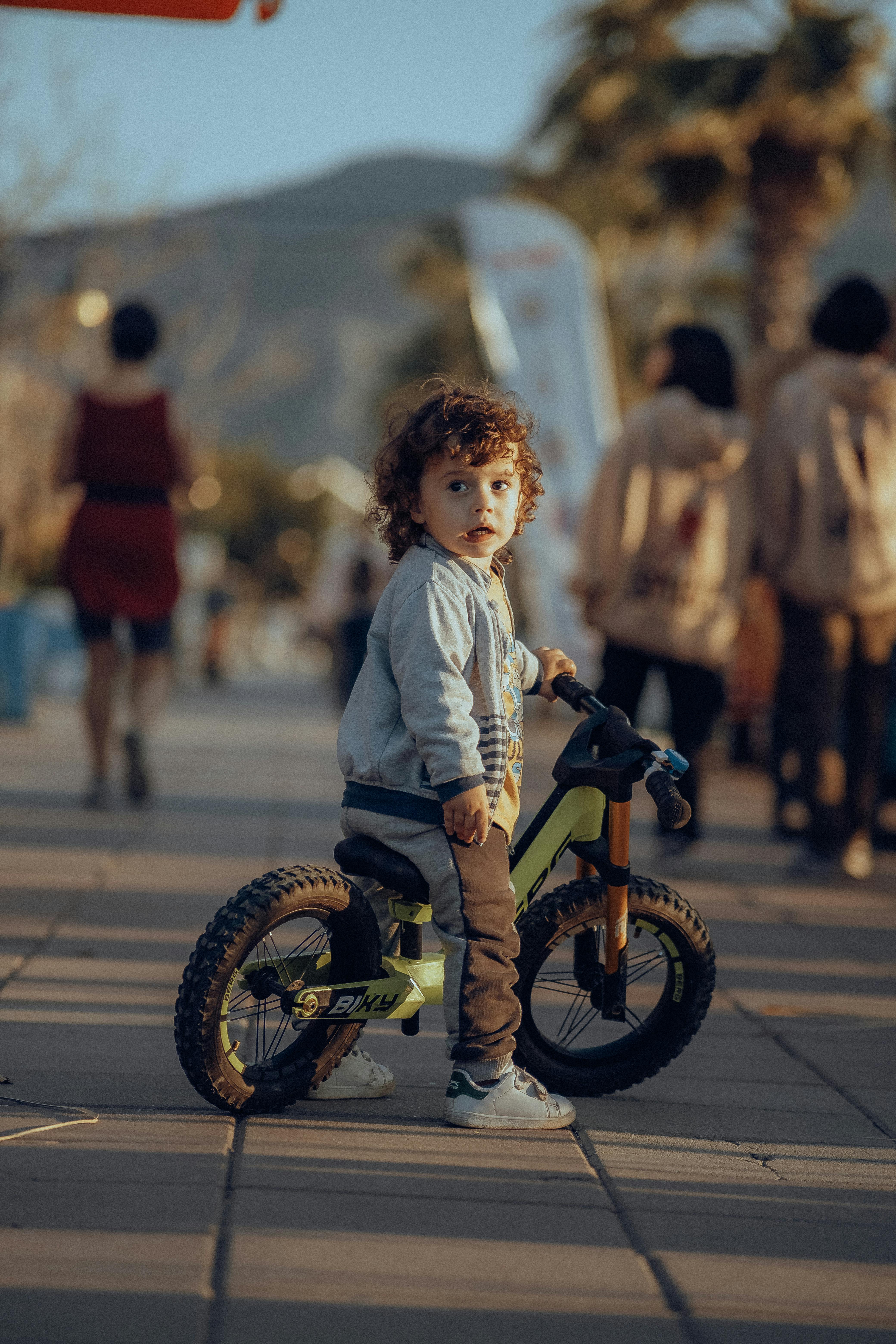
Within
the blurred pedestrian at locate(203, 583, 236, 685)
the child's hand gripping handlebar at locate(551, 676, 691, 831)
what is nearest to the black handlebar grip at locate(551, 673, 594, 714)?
the child's hand gripping handlebar at locate(551, 676, 691, 831)

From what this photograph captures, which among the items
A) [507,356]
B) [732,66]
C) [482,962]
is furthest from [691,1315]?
[732,66]

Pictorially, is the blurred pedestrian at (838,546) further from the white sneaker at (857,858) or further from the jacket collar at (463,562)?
the jacket collar at (463,562)

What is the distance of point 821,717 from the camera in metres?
6.05

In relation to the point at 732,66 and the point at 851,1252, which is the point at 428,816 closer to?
the point at 851,1252

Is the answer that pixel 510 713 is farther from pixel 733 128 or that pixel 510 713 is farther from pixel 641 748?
pixel 733 128

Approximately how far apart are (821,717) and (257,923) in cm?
359

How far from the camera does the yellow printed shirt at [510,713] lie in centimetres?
316

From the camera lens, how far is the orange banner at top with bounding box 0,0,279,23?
3.36 m

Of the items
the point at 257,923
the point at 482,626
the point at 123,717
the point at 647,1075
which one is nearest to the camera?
the point at 257,923

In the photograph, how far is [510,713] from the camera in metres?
3.20

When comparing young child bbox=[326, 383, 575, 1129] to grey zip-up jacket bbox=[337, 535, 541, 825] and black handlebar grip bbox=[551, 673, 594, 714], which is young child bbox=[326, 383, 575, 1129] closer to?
grey zip-up jacket bbox=[337, 535, 541, 825]

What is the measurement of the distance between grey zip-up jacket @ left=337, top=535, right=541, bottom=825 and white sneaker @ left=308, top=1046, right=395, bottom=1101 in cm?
52

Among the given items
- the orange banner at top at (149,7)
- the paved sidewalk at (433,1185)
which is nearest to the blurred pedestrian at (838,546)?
the paved sidewalk at (433,1185)

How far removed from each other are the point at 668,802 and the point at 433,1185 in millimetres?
779
